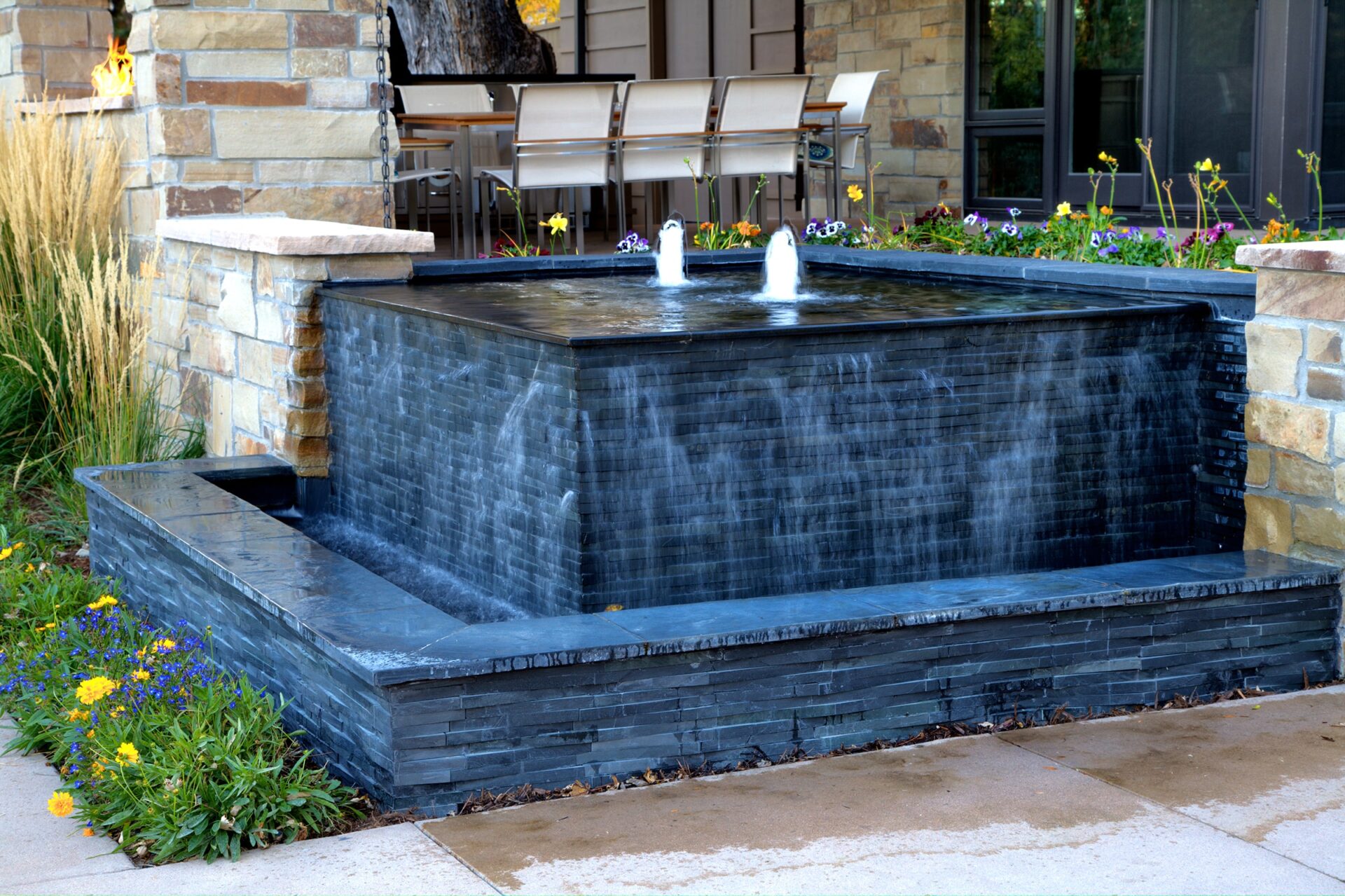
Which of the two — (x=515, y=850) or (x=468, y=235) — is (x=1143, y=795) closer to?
(x=515, y=850)

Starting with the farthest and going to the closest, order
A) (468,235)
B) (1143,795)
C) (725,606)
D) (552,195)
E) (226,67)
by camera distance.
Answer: (552,195)
(468,235)
(226,67)
(725,606)
(1143,795)

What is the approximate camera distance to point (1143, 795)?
10.0 ft

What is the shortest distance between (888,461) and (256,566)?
1629mm

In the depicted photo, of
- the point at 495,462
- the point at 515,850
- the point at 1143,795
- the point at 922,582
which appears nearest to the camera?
the point at 515,850

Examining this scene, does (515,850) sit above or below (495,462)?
below

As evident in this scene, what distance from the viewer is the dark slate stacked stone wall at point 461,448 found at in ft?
12.5

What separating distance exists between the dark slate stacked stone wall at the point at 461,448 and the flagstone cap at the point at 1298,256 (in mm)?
1765

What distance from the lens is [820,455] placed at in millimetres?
3885

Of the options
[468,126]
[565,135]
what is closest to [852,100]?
[565,135]

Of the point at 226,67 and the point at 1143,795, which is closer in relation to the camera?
the point at 1143,795

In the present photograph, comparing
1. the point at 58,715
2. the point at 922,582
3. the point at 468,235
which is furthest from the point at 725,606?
the point at 468,235

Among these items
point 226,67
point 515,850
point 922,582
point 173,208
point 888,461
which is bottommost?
point 515,850

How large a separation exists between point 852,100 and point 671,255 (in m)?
4.80

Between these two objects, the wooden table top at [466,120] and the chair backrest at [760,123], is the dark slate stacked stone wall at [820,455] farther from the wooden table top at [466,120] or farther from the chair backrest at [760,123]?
the chair backrest at [760,123]
